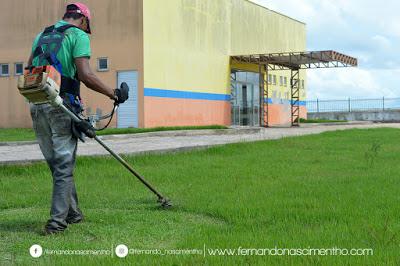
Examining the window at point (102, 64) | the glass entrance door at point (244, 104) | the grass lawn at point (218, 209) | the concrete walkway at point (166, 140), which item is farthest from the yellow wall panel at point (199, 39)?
the grass lawn at point (218, 209)

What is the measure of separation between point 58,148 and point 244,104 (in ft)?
86.5

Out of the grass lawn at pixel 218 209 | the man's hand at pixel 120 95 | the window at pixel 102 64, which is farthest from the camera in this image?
the window at pixel 102 64

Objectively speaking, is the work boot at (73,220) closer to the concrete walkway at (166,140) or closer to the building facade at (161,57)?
the concrete walkway at (166,140)

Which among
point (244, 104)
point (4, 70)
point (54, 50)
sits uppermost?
point (4, 70)

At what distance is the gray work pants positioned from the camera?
514cm

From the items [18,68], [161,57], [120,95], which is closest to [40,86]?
[120,95]

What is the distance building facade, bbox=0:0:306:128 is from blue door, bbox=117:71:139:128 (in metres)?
0.04

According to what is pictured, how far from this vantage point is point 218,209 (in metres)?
5.70

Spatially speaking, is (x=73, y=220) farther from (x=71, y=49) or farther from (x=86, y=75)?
(x=71, y=49)

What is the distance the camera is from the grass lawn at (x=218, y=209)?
13.6ft

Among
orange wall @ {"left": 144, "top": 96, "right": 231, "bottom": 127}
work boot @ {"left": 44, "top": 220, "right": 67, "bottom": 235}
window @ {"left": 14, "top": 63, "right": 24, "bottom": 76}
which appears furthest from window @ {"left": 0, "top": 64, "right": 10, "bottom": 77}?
work boot @ {"left": 44, "top": 220, "right": 67, "bottom": 235}

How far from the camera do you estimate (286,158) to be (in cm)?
1094

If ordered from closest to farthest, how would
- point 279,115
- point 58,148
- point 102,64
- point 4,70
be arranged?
point 58,148, point 102,64, point 4,70, point 279,115

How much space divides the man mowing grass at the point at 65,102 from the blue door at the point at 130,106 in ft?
58.6
